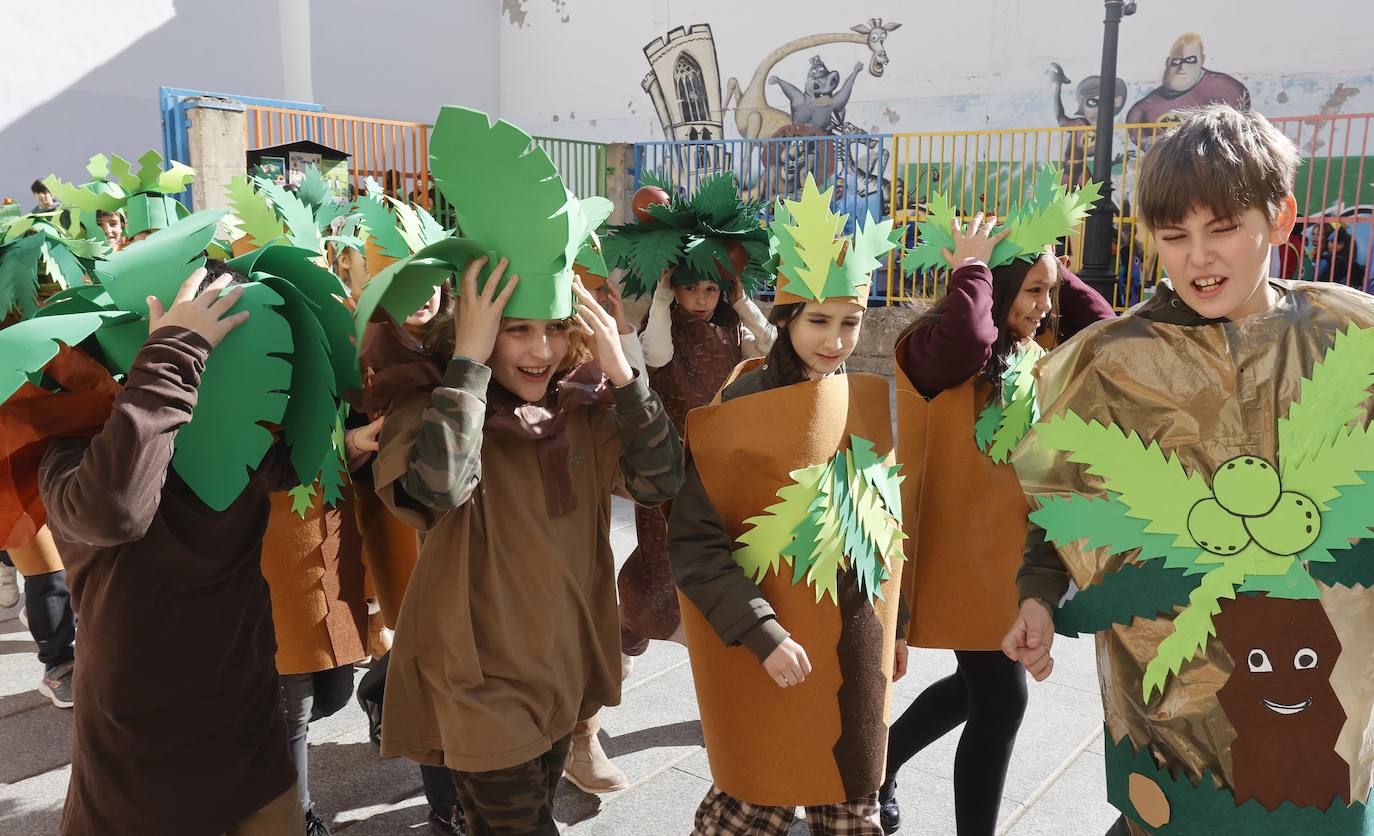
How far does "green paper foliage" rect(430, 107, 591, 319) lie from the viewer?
1.95 m

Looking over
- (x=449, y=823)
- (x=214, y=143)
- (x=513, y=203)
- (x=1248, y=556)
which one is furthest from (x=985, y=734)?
(x=214, y=143)

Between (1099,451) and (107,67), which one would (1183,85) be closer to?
(1099,451)

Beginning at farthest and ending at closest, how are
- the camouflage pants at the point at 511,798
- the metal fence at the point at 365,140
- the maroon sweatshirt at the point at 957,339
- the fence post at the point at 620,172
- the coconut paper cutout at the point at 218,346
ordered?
the fence post at the point at 620,172 → the metal fence at the point at 365,140 → the maroon sweatshirt at the point at 957,339 → the camouflage pants at the point at 511,798 → the coconut paper cutout at the point at 218,346

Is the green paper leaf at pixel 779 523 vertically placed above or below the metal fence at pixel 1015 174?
below

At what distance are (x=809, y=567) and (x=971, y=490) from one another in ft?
2.32

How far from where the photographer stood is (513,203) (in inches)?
79.4

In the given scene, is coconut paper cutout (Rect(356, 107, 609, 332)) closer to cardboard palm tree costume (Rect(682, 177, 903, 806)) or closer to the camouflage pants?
cardboard palm tree costume (Rect(682, 177, 903, 806))

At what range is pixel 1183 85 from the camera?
12.5 metres

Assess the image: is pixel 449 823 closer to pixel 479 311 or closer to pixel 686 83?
pixel 479 311

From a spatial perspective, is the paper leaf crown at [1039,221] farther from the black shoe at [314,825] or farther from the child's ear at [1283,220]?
the black shoe at [314,825]

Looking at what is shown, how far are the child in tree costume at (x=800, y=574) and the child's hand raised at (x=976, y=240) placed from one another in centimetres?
55

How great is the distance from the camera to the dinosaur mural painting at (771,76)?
15.4m

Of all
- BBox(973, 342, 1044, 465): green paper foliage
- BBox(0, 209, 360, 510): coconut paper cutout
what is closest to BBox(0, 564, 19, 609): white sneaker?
BBox(0, 209, 360, 510): coconut paper cutout

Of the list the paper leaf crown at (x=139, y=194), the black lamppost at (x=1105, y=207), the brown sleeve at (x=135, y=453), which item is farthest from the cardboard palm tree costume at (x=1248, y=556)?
the black lamppost at (x=1105, y=207)
